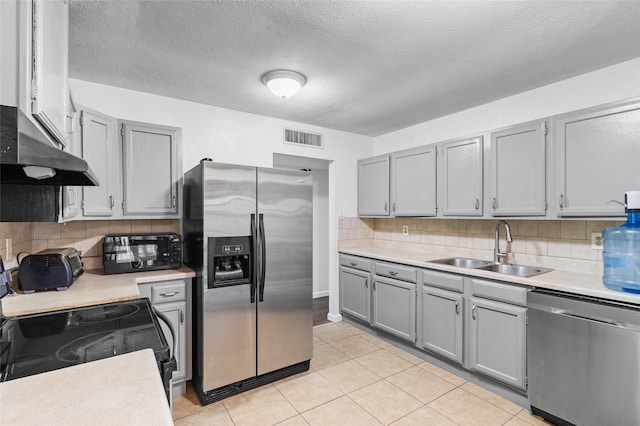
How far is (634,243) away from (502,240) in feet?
3.63

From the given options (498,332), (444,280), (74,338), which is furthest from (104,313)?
(498,332)

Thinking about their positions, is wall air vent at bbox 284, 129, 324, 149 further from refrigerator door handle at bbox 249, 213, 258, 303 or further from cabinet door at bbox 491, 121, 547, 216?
cabinet door at bbox 491, 121, 547, 216

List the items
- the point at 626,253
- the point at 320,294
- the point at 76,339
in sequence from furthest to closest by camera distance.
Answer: the point at 320,294 → the point at 626,253 → the point at 76,339

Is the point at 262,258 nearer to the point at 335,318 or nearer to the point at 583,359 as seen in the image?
the point at 335,318

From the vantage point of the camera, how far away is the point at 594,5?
1646 mm

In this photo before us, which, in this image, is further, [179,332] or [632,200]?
[179,332]

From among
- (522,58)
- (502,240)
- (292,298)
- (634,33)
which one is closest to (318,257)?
(292,298)

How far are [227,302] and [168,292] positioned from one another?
0.44 m

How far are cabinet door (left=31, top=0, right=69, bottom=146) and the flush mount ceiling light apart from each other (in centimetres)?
123

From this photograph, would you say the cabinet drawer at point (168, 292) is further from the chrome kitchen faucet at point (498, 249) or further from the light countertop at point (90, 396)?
the chrome kitchen faucet at point (498, 249)

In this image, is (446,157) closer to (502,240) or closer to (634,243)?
(502,240)

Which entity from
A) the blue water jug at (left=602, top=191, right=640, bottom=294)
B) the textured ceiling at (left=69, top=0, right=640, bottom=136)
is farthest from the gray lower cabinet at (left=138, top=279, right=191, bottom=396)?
the blue water jug at (left=602, top=191, right=640, bottom=294)

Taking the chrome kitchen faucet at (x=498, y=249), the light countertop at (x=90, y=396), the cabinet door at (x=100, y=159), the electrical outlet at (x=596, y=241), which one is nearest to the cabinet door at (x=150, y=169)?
the cabinet door at (x=100, y=159)

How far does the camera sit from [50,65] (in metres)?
1.15
